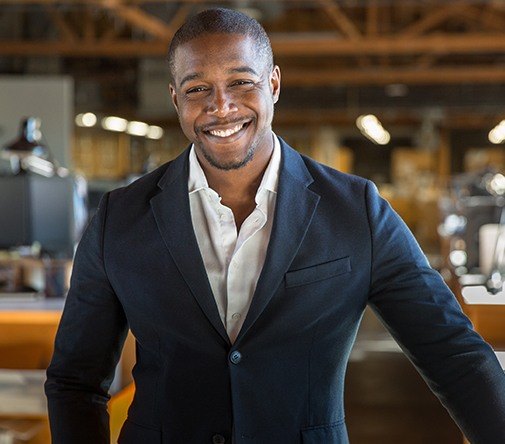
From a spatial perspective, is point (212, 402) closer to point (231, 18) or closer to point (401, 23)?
point (231, 18)

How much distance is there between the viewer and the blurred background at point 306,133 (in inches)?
180

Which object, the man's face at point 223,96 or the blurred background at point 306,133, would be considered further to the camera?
the blurred background at point 306,133

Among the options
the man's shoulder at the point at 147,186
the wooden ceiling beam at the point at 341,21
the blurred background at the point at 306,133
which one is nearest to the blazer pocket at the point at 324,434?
the man's shoulder at the point at 147,186

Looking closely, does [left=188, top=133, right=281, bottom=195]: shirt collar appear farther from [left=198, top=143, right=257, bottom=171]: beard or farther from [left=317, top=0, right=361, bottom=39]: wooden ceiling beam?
[left=317, top=0, right=361, bottom=39]: wooden ceiling beam

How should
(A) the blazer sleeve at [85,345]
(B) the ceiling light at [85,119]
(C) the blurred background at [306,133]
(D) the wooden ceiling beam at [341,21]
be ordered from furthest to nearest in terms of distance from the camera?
(B) the ceiling light at [85,119] < (D) the wooden ceiling beam at [341,21] < (C) the blurred background at [306,133] < (A) the blazer sleeve at [85,345]

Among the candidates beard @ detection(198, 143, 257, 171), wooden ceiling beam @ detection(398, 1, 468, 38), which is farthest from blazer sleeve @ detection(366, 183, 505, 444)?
wooden ceiling beam @ detection(398, 1, 468, 38)

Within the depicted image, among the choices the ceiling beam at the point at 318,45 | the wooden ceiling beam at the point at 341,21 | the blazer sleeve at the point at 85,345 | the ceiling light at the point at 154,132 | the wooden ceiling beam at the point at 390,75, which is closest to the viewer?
the blazer sleeve at the point at 85,345

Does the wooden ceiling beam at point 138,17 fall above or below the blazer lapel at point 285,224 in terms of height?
above

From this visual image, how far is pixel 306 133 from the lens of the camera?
912 inches

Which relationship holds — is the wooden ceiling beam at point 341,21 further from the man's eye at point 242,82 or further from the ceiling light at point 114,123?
the man's eye at point 242,82

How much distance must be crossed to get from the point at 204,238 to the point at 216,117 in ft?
0.74

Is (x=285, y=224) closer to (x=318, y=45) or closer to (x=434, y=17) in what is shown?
(x=434, y=17)

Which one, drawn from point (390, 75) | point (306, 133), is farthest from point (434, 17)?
point (306, 133)

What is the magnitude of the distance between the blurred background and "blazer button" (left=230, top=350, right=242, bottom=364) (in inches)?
82.7
